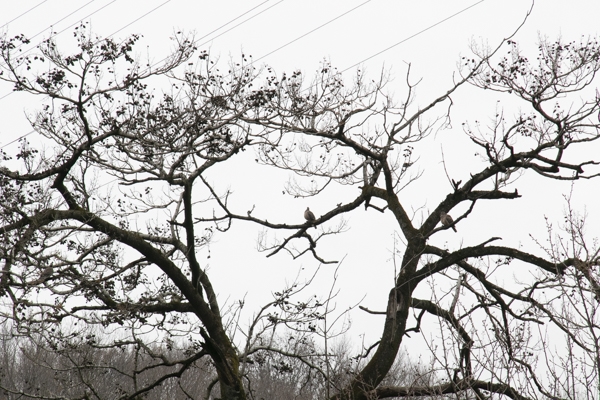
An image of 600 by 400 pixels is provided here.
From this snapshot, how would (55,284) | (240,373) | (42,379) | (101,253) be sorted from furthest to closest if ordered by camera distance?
(42,379) < (101,253) < (240,373) < (55,284)

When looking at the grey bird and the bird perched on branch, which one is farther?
the bird perched on branch

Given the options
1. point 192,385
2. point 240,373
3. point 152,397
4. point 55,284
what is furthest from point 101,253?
point 192,385

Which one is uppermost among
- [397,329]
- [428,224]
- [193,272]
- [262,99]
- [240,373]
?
[262,99]

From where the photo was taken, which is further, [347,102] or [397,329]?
[347,102]

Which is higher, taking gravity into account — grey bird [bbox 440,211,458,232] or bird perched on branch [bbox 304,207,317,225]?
bird perched on branch [bbox 304,207,317,225]

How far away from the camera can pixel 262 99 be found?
325 inches

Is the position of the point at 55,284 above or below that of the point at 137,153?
below

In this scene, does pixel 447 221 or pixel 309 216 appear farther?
pixel 309 216

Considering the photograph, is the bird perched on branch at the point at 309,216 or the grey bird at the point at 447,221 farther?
the bird perched on branch at the point at 309,216

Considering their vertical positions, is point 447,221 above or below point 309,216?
below

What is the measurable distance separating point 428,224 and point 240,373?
3.13m

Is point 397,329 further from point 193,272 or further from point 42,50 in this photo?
point 42,50

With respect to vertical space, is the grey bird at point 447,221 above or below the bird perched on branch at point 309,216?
below

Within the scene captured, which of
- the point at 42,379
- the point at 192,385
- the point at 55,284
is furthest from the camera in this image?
the point at 192,385
